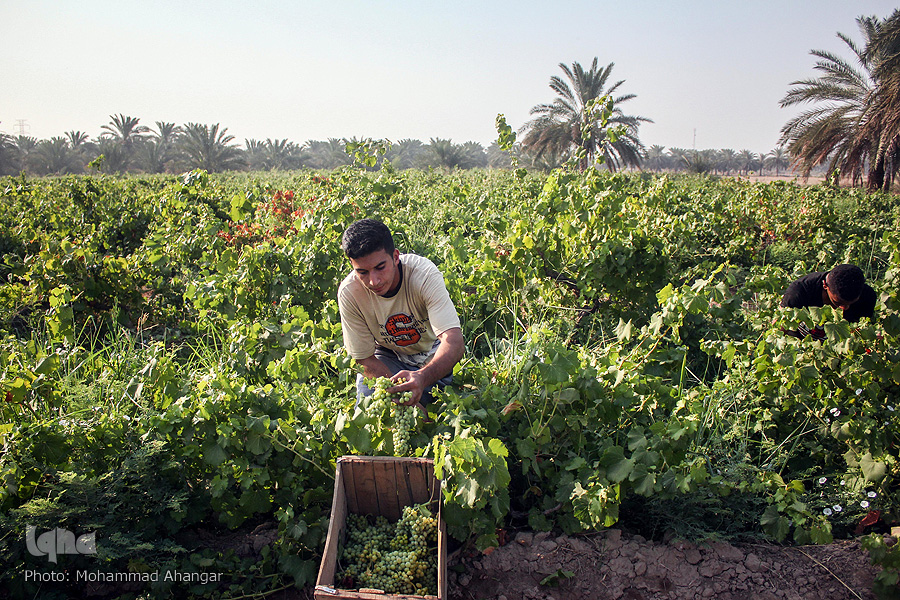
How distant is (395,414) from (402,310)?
744 millimetres

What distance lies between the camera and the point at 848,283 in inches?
131

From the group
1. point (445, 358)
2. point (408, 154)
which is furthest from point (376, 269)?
point (408, 154)

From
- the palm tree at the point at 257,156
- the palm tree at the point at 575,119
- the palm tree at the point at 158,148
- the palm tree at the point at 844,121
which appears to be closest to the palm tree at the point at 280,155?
the palm tree at the point at 257,156

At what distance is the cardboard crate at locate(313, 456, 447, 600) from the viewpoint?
7.62ft

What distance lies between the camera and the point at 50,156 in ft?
96.0

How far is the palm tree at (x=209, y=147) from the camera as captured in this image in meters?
26.6

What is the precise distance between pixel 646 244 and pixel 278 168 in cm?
3327

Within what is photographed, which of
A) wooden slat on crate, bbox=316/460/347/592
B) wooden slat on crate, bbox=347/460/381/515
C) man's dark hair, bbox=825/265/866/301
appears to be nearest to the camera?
wooden slat on crate, bbox=316/460/347/592

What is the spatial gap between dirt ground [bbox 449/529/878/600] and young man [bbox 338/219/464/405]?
80cm

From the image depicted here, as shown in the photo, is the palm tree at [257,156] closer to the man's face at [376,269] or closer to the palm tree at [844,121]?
the palm tree at [844,121]

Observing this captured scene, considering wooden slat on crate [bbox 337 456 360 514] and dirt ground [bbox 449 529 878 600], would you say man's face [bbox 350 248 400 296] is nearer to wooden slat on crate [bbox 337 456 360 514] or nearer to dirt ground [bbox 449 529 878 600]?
wooden slat on crate [bbox 337 456 360 514]

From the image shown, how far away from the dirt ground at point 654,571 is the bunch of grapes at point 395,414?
1.81 feet

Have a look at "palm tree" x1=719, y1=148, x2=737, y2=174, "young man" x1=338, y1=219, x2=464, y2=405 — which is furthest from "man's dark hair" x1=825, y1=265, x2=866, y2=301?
"palm tree" x1=719, y1=148, x2=737, y2=174

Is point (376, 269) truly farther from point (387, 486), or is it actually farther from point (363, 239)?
point (387, 486)
